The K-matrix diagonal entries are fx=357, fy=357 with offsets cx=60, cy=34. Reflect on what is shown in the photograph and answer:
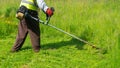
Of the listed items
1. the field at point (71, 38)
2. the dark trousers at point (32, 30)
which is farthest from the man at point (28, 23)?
the field at point (71, 38)

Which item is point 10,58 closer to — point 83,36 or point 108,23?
point 83,36

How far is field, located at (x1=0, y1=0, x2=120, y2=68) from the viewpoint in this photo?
6277 mm

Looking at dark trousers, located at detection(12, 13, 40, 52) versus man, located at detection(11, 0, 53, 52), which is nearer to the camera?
man, located at detection(11, 0, 53, 52)

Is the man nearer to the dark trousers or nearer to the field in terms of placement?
the dark trousers

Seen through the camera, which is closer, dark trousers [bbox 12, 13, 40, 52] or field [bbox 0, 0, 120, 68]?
field [bbox 0, 0, 120, 68]

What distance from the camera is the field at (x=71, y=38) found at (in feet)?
20.6

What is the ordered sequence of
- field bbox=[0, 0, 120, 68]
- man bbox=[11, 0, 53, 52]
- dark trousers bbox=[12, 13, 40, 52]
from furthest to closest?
dark trousers bbox=[12, 13, 40, 52] < man bbox=[11, 0, 53, 52] < field bbox=[0, 0, 120, 68]

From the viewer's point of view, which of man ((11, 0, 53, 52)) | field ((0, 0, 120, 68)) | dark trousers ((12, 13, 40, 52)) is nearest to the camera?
field ((0, 0, 120, 68))

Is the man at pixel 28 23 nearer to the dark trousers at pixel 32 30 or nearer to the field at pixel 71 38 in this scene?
the dark trousers at pixel 32 30

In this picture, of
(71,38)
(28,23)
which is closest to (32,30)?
(28,23)

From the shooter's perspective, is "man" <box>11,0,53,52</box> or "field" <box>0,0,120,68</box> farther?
"man" <box>11,0,53,52</box>

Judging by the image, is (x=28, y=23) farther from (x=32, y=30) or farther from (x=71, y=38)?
(x=71, y=38)

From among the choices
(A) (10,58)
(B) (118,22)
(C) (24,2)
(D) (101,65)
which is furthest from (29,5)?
(B) (118,22)

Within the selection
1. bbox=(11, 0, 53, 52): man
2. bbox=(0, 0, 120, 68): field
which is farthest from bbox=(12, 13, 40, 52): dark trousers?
bbox=(0, 0, 120, 68): field
